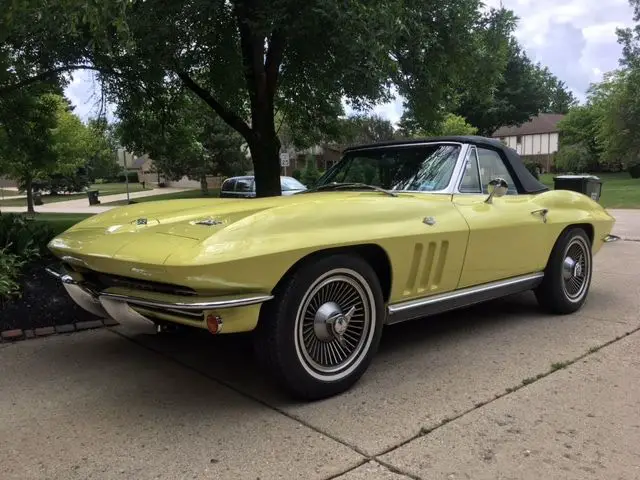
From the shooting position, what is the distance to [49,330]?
497 centimetres

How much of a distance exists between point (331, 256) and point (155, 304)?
3.36ft

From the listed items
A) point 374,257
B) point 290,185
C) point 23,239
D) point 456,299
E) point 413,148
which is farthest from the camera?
point 290,185

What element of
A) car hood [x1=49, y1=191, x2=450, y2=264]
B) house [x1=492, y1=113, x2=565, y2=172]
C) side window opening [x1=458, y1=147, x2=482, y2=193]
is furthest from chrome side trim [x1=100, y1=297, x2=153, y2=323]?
house [x1=492, y1=113, x2=565, y2=172]

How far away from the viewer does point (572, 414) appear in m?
3.30

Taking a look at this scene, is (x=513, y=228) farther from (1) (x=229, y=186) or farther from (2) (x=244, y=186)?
(1) (x=229, y=186)

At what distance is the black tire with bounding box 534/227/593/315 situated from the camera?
5281mm

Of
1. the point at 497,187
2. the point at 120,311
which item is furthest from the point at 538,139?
the point at 120,311

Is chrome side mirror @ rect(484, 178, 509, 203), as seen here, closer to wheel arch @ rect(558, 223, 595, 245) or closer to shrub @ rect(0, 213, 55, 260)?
wheel arch @ rect(558, 223, 595, 245)

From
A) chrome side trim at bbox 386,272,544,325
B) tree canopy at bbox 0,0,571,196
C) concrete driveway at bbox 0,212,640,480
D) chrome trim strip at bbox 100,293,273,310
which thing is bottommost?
concrete driveway at bbox 0,212,640,480

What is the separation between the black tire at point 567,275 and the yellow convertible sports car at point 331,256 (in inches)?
3.7

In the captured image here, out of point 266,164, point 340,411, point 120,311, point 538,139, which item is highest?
point 538,139

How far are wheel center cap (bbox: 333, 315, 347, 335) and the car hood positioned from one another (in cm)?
52

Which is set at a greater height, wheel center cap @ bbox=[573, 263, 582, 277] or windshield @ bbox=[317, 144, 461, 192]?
windshield @ bbox=[317, 144, 461, 192]

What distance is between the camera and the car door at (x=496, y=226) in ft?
14.4
